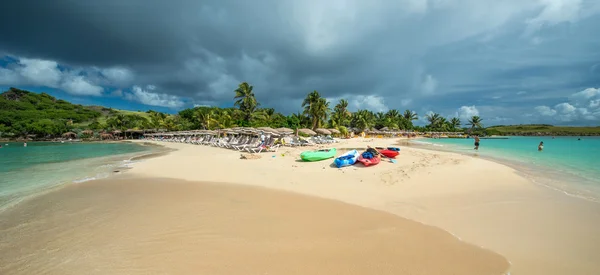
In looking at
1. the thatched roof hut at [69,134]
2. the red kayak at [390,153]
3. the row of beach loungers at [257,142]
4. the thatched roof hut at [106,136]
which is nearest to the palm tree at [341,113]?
the row of beach loungers at [257,142]

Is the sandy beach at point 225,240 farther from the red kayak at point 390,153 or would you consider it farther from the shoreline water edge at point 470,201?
the red kayak at point 390,153

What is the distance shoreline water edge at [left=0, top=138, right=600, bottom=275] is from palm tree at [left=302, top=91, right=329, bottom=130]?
31423mm

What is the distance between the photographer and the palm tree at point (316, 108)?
4156 cm

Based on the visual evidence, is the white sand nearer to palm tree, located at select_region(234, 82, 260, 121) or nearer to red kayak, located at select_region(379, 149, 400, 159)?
→ red kayak, located at select_region(379, 149, 400, 159)

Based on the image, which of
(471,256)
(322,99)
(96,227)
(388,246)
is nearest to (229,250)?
(388,246)

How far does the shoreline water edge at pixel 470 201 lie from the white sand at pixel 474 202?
0.01 metres

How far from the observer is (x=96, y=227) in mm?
A: 4543

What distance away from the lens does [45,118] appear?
2562 inches

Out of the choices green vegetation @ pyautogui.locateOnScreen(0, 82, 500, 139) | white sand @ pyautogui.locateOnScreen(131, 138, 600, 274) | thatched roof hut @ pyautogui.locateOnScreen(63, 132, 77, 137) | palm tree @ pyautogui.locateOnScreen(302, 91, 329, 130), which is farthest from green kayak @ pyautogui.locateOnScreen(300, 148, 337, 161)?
thatched roof hut @ pyautogui.locateOnScreen(63, 132, 77, 137)

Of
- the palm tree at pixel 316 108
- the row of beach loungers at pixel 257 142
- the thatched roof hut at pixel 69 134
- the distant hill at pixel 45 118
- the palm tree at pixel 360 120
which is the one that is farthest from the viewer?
the palm tree at pixel 360 120

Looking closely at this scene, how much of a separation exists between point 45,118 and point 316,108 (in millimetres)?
79570

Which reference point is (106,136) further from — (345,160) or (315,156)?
(345,160)

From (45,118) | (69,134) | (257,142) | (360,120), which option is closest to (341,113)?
(360,120)

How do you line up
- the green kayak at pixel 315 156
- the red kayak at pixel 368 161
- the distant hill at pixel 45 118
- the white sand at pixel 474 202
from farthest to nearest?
the distant hill at pixel 45 118, the green kayak at pixel 315 156, the red kayak at pixel 368 161, the white sand at pixel 474 202
